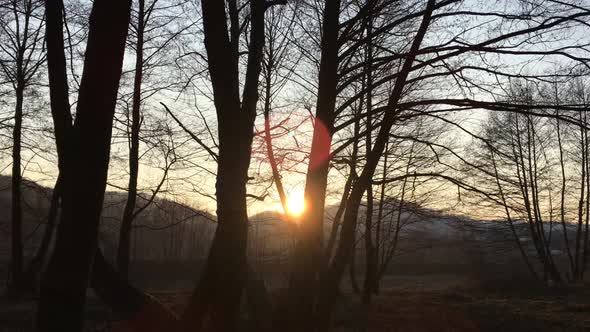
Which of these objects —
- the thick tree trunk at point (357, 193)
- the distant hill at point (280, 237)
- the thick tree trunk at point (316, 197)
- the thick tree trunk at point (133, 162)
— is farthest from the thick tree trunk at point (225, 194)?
the thick tree trunk at point (133, 162)

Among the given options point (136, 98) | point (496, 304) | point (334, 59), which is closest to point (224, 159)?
point (334, 59)

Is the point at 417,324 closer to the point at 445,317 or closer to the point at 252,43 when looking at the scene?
the point at 445,317

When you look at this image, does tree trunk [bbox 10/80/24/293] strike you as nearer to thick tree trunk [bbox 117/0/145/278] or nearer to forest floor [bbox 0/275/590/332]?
forest floor [bbox 0/275/590/332]

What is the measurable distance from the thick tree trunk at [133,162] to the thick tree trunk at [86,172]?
7836mm

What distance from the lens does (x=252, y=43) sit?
6.00m

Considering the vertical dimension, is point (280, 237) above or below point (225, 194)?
below

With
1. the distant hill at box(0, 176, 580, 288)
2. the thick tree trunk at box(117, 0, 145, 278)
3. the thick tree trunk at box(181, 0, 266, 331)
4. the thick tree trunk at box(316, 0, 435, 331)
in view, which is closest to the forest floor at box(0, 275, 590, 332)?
the thick tree trunk at box(117, 0, 145, 278)

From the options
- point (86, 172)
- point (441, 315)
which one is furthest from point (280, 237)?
point (86, 172)

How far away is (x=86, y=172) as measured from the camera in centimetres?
345

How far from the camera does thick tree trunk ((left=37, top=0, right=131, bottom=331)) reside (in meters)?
3.45

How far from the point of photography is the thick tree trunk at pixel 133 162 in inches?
447

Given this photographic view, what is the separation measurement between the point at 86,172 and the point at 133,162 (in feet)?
28.5

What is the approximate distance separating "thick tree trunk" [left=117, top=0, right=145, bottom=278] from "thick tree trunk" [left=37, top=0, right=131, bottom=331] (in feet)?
25.7

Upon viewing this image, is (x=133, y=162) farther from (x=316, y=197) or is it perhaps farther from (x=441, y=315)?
(x=441, y=315)
